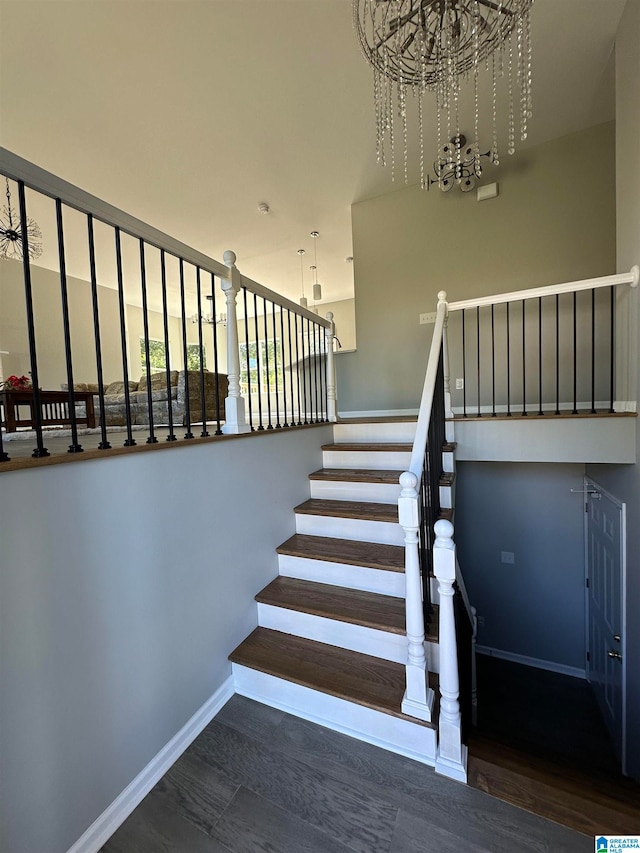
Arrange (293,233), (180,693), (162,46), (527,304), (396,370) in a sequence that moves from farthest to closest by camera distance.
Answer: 1. (293,233)
2. (396,370)
3. (527,304)
4. (162,46)
5. (180,693)

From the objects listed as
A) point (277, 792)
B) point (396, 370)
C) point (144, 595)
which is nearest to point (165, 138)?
point (396, 370)

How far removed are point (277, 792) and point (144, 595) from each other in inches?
35.1

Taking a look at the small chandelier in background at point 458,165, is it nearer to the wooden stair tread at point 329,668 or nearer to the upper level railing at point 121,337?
the upper level railing at point 121,337

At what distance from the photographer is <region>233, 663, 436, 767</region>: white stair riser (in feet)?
4.69

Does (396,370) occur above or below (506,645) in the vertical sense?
above

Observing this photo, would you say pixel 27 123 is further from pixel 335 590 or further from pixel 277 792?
pixel 277 792

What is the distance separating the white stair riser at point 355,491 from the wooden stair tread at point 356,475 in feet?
0.09

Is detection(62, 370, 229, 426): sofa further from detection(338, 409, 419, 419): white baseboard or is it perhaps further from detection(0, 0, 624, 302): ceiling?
detection(0, 0, 624, 302): ceiling

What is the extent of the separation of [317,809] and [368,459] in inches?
78.1

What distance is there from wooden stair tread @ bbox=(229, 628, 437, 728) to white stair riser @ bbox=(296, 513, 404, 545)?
2.12 feet

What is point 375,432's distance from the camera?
308cm

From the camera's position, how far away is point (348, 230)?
486 centimetres

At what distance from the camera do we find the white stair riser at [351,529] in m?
2.17

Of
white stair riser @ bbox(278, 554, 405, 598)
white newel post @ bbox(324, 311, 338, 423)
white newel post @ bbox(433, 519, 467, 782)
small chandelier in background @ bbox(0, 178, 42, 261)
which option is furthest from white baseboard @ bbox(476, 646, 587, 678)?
small chandelier in background @ bbox(0, 178, 42, 261)
